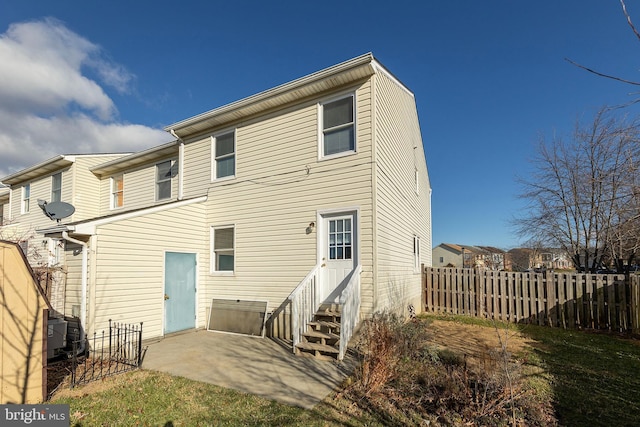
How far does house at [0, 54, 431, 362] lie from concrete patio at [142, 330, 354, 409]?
0.71 meters

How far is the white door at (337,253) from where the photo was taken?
24.9ft

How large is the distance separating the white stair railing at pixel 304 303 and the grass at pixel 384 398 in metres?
1.90

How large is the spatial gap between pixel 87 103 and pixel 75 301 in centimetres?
1430

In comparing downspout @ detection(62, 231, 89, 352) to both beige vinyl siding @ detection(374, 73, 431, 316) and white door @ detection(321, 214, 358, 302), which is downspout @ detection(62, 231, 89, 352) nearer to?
white door @ detection(321, 214, 358, 302)

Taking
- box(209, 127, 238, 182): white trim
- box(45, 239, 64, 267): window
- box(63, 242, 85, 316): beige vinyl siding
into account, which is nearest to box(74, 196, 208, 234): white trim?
box(63, 242, 85, 316): beige vinyl siding

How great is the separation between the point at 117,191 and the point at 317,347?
11220 mm

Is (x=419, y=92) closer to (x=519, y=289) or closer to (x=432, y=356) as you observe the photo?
(x=519, y=289)

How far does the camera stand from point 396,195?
9.47 meters

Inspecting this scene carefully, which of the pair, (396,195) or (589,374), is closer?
(589,374)

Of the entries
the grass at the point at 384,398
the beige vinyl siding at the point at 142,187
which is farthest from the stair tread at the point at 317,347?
the beige vinyl siding at the point at 142,187

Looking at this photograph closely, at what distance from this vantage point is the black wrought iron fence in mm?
5512

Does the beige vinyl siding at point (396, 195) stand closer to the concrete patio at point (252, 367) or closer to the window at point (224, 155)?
the concrete patio at point (252, 367)

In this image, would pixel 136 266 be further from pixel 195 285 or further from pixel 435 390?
pixel 435 390

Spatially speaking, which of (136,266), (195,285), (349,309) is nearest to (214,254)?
(195,285)
